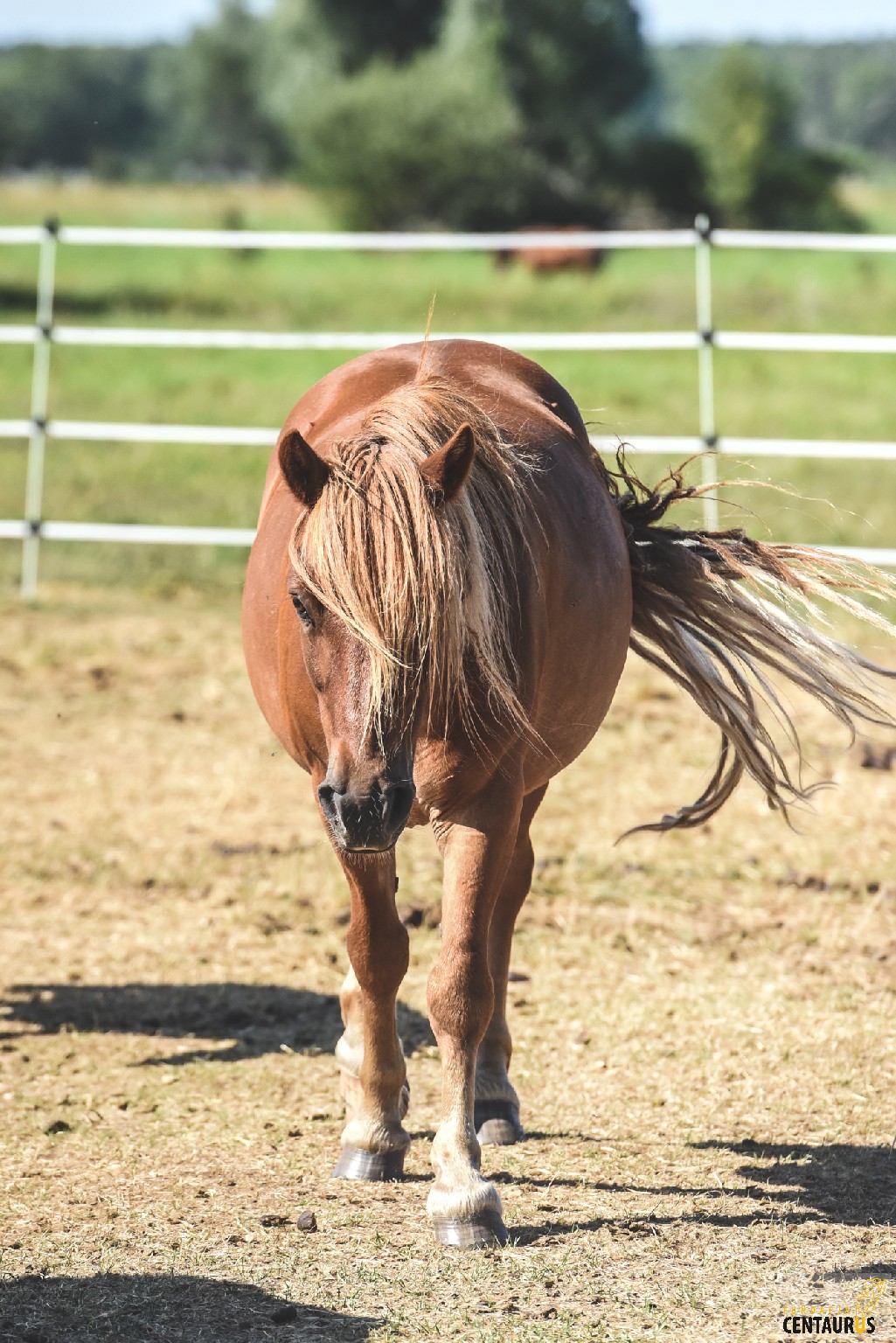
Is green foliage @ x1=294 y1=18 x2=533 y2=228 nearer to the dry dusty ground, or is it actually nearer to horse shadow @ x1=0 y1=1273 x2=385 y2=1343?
the dry dusty ground

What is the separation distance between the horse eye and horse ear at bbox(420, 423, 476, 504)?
26 centimetres

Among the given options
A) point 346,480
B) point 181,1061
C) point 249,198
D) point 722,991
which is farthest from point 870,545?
point 249,198

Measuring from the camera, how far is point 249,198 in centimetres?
4116

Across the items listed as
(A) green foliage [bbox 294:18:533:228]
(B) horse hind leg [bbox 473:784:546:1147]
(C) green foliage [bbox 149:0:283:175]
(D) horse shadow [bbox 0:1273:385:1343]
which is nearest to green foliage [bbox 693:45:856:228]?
(A) green foliage [bbox 294:18:533:228]

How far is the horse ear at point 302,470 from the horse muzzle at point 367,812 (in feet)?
1.49

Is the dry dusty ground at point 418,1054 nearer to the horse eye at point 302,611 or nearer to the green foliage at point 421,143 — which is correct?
the horse eye at point 302,611

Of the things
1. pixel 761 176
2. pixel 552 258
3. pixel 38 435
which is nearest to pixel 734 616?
pixel 38 435

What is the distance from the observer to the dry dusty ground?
2453 millimetres

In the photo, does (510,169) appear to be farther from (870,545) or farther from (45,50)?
(45,50)

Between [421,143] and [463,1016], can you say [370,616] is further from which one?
[421,143]

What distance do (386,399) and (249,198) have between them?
40656 mm

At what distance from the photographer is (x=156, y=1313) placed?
236 cm

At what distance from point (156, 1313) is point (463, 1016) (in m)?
0.66

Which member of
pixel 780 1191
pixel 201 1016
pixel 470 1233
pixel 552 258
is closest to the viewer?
pixel 470 1233
